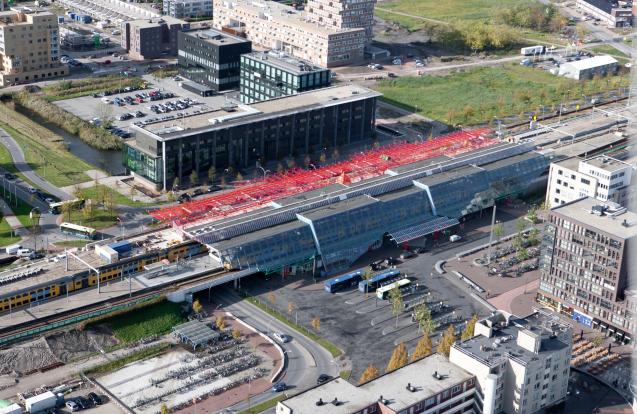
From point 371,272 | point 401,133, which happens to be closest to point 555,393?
point 371,272

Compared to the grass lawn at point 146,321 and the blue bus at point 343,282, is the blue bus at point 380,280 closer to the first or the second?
the blue bus at point 343,282

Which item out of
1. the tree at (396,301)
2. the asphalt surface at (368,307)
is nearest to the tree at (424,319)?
the asphalt surface at (368,307)

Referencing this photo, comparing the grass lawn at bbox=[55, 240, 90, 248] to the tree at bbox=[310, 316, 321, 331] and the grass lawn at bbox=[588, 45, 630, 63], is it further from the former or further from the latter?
the grass lawn at bbox=[588, 45, 630, 63]

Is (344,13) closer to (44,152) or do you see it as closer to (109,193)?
(44,152)

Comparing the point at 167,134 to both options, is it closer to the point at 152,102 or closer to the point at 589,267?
the point at 152,102

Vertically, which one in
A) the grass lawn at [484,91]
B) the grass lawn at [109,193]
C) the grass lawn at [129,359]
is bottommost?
the grass lawn at [129,359]

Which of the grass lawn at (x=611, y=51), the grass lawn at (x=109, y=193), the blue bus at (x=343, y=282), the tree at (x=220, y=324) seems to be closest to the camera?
the tree at (x=220, y=324)

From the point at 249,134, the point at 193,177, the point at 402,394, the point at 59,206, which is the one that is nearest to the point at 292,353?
the point at 402,394
